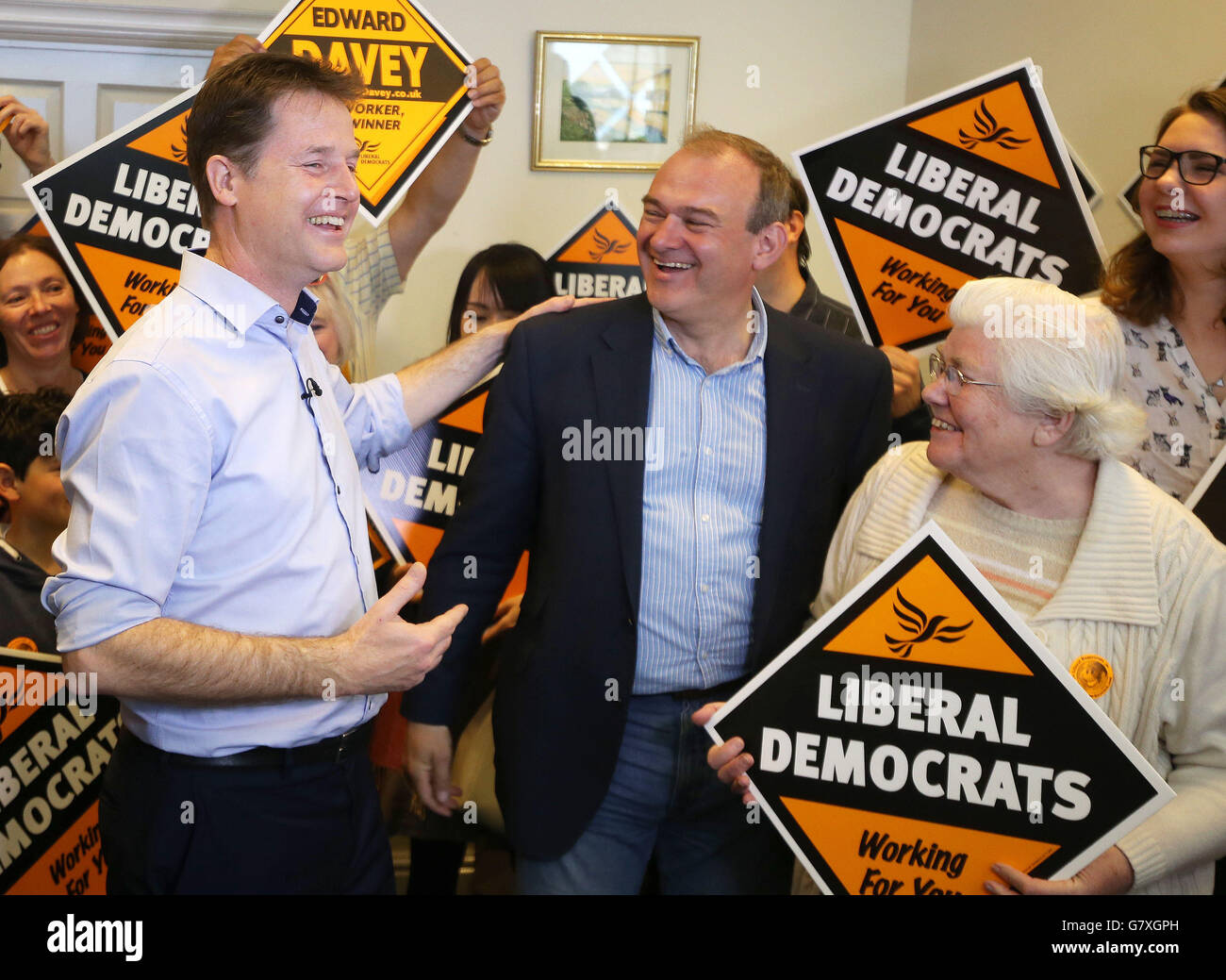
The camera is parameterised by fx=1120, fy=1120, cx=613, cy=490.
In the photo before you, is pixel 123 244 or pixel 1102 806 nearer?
pixel 1102 806

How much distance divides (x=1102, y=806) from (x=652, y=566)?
0.74 metres

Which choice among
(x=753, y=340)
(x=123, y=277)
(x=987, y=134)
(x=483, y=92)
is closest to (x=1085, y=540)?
(x=753, y=340)

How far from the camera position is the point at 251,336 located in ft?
5.26

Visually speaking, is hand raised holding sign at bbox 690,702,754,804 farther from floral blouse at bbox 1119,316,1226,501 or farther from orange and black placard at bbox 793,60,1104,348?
orange and black placard at bbox 793,60,1104,348

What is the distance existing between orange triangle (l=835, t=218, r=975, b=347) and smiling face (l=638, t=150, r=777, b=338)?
1.50 feet

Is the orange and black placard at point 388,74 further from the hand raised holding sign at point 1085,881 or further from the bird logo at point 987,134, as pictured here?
the hand raised holding sign at point 1085,881

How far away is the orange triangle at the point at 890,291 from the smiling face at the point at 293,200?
115cm

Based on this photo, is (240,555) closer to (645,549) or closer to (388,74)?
(645,549)

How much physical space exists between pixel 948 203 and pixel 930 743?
129 centimetres

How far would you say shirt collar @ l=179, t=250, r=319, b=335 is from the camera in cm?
158

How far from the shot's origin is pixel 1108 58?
2904 millimetres

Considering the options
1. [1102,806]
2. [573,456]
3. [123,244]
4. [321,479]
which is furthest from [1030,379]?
[123,244]

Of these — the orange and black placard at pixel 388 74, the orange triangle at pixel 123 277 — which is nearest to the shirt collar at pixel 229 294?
the orange and black placard at pixel 388 74
